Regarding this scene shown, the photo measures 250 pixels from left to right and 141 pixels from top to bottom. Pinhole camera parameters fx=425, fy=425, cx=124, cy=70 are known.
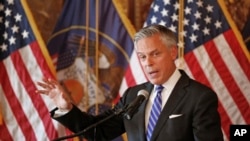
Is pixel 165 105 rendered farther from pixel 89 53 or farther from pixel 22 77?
pixel 22 77

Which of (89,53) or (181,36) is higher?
(89,53)

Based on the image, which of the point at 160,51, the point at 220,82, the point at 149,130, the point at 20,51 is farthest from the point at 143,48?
the point at 20,51

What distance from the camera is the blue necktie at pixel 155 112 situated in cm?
168

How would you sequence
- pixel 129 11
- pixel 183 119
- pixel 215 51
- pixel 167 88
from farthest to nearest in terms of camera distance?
pixel 129 11 → pixel 215 51 → pixel 167 88 → pixel 183 119

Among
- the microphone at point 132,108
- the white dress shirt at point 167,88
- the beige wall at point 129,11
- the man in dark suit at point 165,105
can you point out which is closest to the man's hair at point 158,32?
the man in dark suit at point 165,105

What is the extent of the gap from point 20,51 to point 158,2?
1052 mm

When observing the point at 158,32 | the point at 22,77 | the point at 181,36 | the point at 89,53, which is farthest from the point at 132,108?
the point at 22,77

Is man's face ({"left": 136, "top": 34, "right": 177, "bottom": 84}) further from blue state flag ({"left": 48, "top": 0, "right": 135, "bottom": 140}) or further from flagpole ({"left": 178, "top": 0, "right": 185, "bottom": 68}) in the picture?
blue state flag ({"left": 48, "top": 0, "right": 135, "bottom": 140})

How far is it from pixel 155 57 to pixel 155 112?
0.22m

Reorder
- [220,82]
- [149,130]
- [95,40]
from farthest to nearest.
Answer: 1. [95,40]
2. [220,82]
3. [149,130]

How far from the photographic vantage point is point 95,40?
121 inches

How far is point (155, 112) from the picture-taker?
1709 mm

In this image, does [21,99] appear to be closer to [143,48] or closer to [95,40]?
[95,40]

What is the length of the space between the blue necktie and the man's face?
0.16ft
